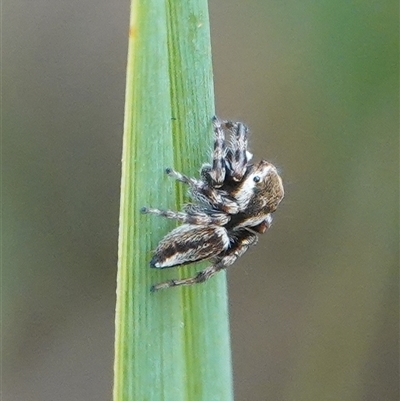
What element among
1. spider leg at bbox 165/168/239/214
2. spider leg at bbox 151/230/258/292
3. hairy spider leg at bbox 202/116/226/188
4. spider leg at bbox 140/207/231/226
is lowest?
spider leg at bbox 151/230/258/292

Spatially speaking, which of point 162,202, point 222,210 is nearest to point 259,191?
point 222,210

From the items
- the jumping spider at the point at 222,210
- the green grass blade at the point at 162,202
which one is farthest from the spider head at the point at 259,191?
the green grass blade at the point at 162,202

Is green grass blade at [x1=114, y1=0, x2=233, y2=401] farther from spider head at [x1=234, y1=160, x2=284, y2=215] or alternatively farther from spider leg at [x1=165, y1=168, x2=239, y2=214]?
spider head at [x1=234, y1=160, x2=284, y2=215]

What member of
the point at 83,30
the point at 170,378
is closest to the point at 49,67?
the point at 83,30

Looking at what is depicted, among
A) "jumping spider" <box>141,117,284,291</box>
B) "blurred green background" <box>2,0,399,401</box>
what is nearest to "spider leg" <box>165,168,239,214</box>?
"jumping spider" <box>141,117,284,291</box>

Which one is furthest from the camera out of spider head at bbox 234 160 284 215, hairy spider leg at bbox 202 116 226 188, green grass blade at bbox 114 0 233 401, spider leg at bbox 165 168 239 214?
spider head at bbox 234 160 284 215

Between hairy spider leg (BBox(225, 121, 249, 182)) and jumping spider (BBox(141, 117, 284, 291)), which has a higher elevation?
hairy spider leg (BBox(225, 121, 249, 182))

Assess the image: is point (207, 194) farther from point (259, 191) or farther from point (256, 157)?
point (256, 157)

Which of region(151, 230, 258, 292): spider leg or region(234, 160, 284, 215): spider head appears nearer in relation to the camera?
region(151, 230, 258, 292): spider leg
